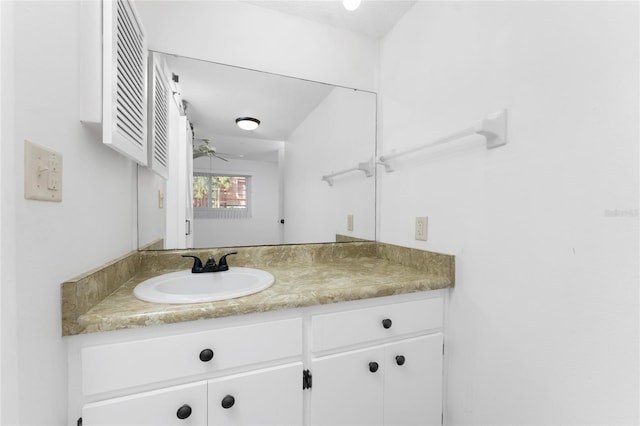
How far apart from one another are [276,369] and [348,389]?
299mm

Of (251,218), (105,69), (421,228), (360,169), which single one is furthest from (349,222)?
(105,69)

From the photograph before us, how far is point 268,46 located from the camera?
57.4 inches

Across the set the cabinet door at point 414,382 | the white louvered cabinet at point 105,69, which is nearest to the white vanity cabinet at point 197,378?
the cabinet door at point 414,382

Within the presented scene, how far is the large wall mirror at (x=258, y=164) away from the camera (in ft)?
4.50

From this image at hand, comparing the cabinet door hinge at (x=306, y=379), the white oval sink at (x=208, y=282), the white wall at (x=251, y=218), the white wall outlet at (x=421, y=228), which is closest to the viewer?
the cabinet door hinge at (x=306, y=379)

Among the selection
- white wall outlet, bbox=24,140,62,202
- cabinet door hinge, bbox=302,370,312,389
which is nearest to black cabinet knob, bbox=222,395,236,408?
cabinet door hinge, bbox=302,370,312,389

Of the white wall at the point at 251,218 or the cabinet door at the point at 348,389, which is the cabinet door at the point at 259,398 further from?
the white wall at the point at 251,218

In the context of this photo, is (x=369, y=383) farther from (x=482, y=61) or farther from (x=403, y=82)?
(x=403, y=82)

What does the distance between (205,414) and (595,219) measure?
1234 millimetres

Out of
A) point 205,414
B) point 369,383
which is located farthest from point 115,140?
point 369,383

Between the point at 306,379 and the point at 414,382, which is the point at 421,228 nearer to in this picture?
the point at 414,382

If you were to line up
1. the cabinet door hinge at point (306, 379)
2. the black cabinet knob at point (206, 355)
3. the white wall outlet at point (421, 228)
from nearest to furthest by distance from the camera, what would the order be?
the black cabinet knob at point (206, 355), the cabinet door hinge at point (306, 379), the white wall outlet at point (421, 228)

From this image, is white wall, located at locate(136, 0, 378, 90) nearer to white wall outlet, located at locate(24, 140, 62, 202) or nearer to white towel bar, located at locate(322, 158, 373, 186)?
white towel bar, located at locate(322, 158, 373, 186)

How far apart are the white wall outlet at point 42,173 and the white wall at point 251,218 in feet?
2.51
